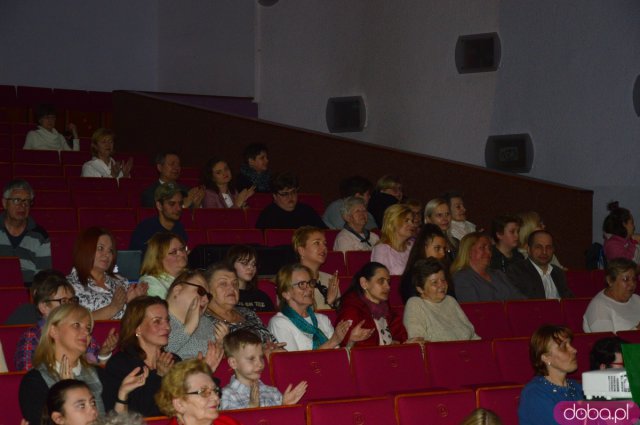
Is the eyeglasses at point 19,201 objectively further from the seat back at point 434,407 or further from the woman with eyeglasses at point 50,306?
the seat back at point 434,407

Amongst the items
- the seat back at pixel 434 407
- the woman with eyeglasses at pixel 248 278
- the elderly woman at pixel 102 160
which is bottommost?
the seat back at pixel 434 407

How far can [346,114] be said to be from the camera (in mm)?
8797

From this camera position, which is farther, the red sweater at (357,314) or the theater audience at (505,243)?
the theater audience at (505,243)

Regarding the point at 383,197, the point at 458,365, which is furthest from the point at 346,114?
the point at 458,365

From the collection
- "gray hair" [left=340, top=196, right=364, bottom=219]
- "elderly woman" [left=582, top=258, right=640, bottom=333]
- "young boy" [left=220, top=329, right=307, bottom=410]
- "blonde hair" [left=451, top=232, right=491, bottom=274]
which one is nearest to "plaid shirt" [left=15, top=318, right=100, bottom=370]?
"young boy" [left=220, top=329, right=307, bottom=410]

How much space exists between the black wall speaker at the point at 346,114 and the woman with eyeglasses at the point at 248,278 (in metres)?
4.29

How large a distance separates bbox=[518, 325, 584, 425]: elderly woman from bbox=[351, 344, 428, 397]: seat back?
16.2 inches

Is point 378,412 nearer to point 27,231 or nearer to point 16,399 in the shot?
point 16,399

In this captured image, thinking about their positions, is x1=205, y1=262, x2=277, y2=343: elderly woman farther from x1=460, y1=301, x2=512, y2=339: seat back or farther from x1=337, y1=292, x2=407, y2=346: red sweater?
x1=460, y1=301, x2=512, y2=339: seat back

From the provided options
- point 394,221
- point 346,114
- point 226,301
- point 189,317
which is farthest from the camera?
point 346,114

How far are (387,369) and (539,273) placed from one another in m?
1.87

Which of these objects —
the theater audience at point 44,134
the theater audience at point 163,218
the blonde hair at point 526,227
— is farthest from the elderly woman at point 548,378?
the theater audience at point 44,134

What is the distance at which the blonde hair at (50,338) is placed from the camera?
3.30m

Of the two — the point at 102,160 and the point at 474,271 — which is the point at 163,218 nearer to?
the point at 474,271
